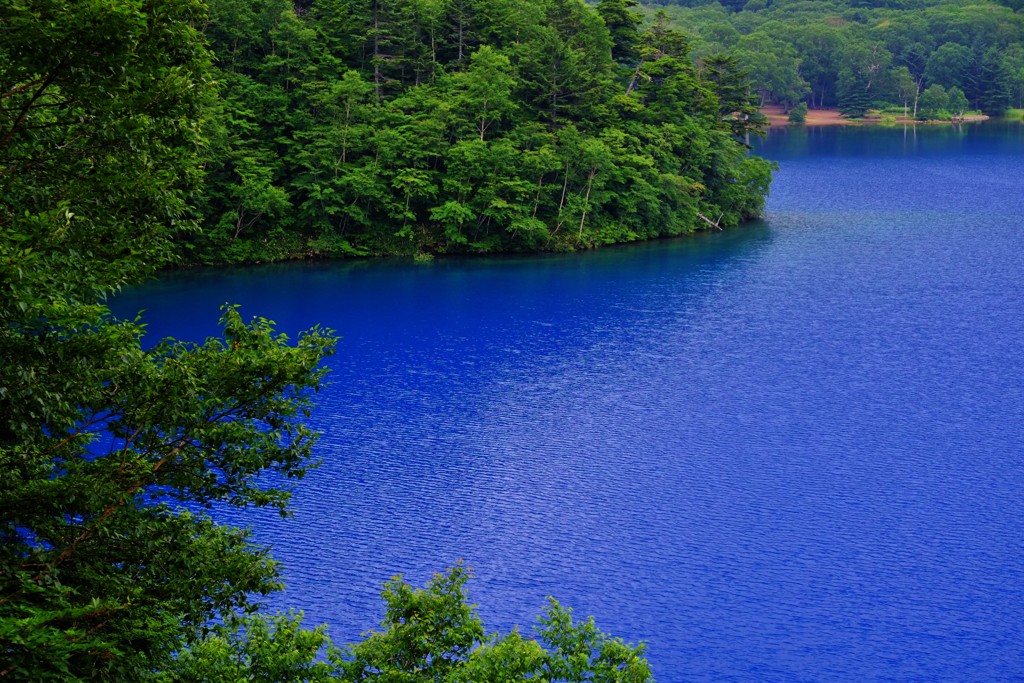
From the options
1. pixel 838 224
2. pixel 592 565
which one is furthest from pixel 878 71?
pixel 592 565

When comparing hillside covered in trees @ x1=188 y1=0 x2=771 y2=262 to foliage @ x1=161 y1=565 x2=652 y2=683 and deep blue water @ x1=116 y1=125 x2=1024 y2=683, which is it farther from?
foliage @ x1=161 y1=565 x2=652 y2=683

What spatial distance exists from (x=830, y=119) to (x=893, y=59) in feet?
39.2

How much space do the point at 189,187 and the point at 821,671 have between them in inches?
493

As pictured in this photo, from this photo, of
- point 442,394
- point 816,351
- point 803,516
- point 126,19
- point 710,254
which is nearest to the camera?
point 126,19

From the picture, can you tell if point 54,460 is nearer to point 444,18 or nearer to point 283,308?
point 283,308

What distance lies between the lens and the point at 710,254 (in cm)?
5116

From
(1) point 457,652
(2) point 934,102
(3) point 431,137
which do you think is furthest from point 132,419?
(2) point 934,102

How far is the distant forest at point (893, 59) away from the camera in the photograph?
117 metres

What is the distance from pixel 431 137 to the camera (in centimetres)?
5012

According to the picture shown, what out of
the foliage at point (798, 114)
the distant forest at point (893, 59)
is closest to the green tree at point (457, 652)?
the distant forest at point (893, 59)

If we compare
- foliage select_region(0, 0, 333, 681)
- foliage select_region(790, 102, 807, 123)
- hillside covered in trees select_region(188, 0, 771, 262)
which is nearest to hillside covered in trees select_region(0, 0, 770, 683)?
foliage select_region(0, 0, 333, 681)

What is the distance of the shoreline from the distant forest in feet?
3.77

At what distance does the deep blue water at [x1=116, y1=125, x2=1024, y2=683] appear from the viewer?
20.1m

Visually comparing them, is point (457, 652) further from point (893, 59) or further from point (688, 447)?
point (893, 59)
